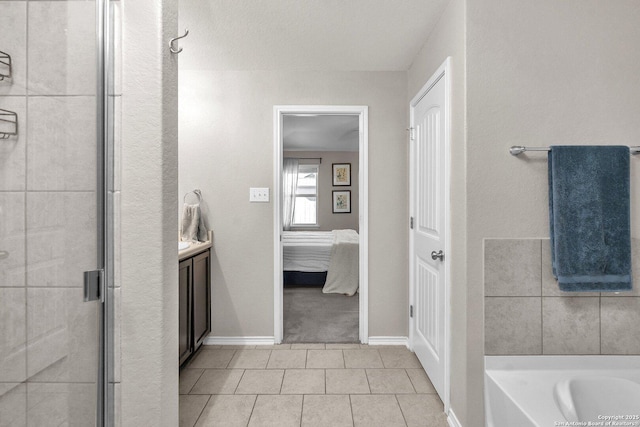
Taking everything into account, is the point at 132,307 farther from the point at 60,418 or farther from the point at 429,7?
the point at 429,7

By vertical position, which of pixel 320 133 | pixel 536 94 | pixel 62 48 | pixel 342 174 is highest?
pixel 320 133

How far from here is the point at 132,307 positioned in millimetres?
1132

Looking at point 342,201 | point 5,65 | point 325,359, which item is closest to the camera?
point 5,65

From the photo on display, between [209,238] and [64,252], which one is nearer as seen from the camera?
[64,252]

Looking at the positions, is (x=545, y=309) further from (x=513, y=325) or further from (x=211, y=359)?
(x=211, y=359)

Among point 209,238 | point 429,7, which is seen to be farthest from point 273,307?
point 429,7

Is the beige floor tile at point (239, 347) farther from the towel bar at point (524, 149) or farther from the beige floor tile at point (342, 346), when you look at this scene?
the towel bar at point (524, 149)

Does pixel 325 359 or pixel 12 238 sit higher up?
pixel 12 238

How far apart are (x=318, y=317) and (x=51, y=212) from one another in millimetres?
3068

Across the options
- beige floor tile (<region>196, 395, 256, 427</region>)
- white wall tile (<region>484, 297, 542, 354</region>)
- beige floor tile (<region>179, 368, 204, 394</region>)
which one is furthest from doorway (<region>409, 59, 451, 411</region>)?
beige floor tile (<region>179, 368, 204, 394</region>)

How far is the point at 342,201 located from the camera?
7422 millimetres

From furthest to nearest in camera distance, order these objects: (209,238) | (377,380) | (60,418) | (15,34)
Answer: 1. (209,238)
2. (377,380)
3. (60,418)
4. (15,34)

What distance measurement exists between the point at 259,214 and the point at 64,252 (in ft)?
6.89

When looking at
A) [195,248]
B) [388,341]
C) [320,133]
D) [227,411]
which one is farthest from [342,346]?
[320,133]
